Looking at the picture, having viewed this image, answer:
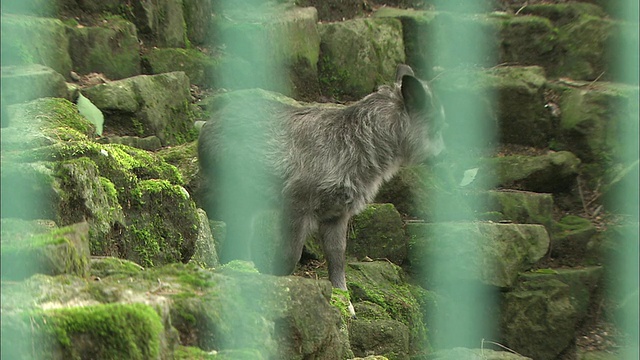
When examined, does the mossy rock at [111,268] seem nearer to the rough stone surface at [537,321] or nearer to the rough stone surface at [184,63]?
the rough stone surface at [184,63]

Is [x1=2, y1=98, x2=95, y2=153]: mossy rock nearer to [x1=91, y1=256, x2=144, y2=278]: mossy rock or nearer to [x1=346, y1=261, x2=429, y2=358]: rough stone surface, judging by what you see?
[x1=91, y1=256, x2=144, y2=278]: mossy rock

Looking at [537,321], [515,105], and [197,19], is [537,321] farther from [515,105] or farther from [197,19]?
[197,19]

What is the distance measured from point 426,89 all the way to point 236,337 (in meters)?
3.74

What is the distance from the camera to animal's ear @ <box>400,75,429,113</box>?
19.8 ft

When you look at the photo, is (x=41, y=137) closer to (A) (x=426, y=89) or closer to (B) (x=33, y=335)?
(B) (x=33, y=335)

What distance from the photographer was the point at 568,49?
9.37 metres

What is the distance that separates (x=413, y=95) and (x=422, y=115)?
197 millimetres

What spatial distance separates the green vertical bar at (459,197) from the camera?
22.4ft

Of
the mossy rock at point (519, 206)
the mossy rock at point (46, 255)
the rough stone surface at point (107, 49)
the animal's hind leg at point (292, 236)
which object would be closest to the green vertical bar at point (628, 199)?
the mossy rock at point (519, 206)

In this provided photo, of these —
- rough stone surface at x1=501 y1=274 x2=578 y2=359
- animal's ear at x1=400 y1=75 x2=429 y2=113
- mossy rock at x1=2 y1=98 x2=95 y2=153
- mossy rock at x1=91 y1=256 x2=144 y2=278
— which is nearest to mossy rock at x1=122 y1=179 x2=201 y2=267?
mossy rock at x1=2 y1=98 x2=95 y2=153

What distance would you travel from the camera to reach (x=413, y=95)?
6156 millimetres

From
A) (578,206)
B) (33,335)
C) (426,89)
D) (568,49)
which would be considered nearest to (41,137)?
(33,335)

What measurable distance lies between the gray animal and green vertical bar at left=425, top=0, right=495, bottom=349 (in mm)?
1008

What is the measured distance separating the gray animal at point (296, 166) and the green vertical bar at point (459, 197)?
101 cm
